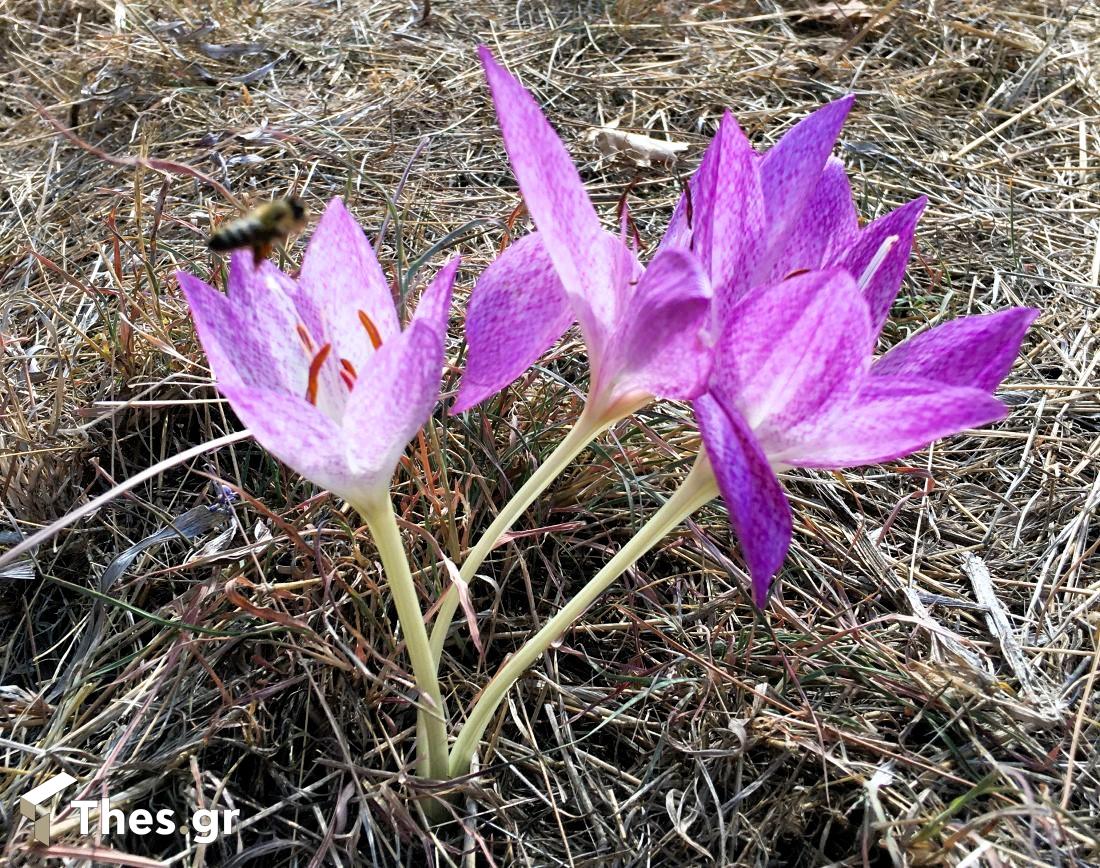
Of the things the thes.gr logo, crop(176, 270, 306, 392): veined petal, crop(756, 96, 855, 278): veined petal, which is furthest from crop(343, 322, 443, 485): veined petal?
the thes.gr logo

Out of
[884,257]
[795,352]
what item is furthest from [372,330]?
[884,257]

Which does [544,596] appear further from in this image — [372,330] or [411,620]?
[372,330]

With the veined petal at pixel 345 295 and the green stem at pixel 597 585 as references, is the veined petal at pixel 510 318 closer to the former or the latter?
the veined petal at pixel 345 295

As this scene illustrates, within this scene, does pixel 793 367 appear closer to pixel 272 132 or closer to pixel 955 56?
pixel 272 132

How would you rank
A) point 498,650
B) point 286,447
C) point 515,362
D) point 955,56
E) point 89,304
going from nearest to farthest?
point 286,447 → point 515,362 → point 498,650 → point 89,304 → point 955,56

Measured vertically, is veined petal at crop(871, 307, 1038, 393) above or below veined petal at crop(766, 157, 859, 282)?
below

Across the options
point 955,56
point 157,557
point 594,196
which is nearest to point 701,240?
point 157,557

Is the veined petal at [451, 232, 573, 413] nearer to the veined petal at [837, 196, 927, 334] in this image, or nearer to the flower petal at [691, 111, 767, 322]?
the flower petal at [691, 111, 767, 322]

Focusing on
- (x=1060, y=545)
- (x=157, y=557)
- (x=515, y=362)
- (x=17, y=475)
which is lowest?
(x=1060, y=545)
